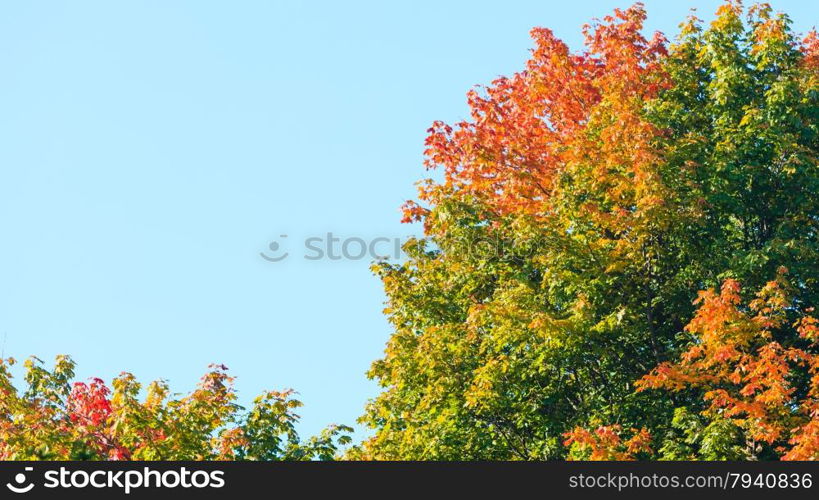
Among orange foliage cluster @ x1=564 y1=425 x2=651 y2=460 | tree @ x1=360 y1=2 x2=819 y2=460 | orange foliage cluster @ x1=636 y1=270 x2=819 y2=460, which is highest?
tree @ x1=360 y1=2 x2=819 y2=460

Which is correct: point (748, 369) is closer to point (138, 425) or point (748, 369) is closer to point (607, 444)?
point (607, 444)

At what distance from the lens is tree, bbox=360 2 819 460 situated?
2758cm

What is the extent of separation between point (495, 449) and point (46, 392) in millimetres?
A: 9471

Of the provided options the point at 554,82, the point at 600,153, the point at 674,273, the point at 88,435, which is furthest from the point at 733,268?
the point at 88,435

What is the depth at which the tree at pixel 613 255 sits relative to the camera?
90.5 ft

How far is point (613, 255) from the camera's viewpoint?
28.0 meters

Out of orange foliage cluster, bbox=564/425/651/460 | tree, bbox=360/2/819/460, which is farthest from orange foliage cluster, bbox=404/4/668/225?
orange foliage cluster, bbox=564/425/651/460

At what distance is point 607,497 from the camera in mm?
21719

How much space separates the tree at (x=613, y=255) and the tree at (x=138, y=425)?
421 cm

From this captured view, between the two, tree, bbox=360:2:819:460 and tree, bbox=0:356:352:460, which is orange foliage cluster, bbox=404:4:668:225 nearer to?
tree, bbox=360:2:819:460

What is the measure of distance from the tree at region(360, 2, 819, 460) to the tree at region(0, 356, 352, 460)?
4208mm

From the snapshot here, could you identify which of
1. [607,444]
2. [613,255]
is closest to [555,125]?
[613,255]

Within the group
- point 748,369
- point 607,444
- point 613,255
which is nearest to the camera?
point 607,444

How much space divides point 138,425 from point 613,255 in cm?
1027
